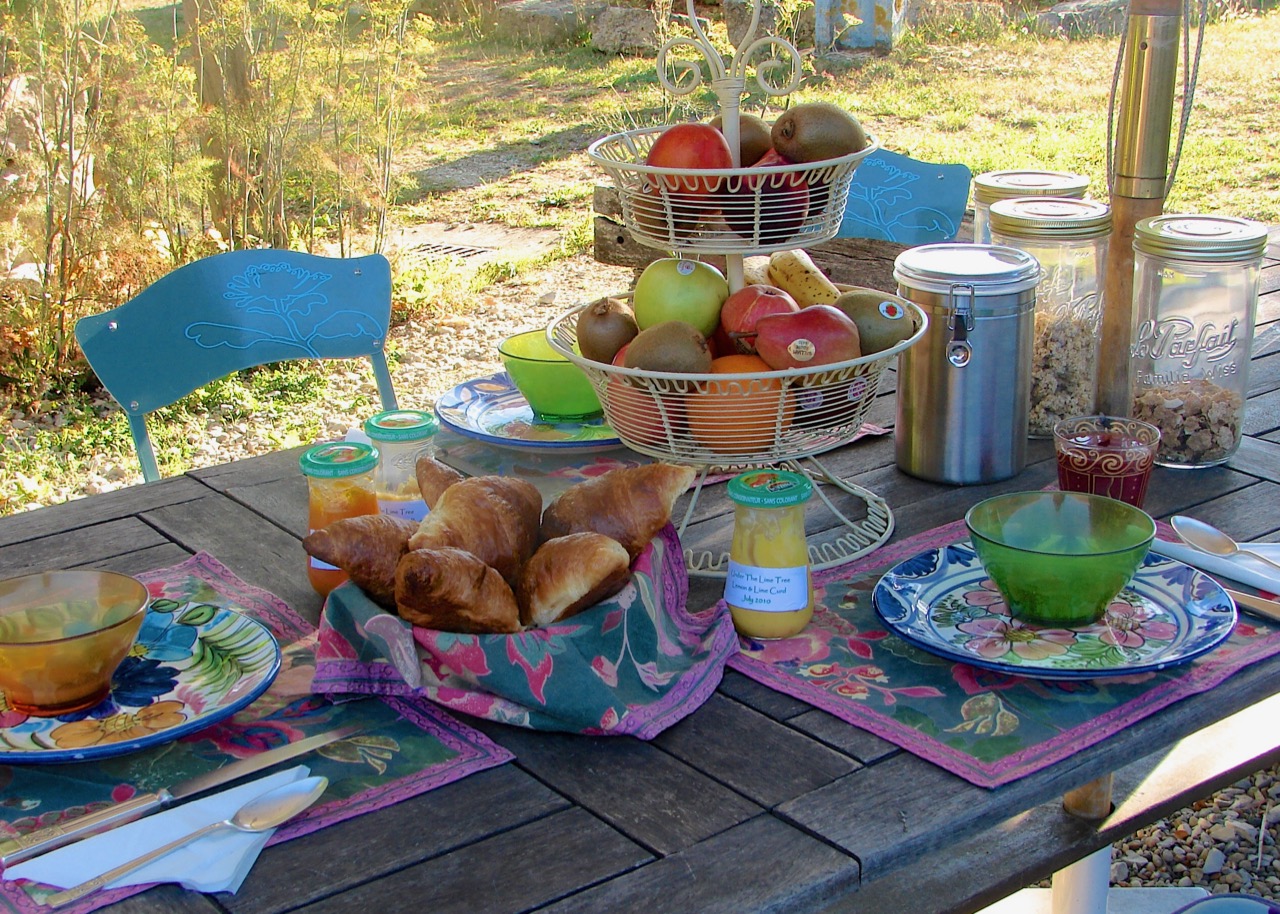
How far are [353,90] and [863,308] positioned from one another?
3.46m

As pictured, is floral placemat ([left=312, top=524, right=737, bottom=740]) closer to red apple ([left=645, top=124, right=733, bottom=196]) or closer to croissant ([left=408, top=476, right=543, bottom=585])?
croissant ([left=408, top=476, right=543, bottom=585])

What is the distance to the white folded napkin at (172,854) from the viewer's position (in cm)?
83

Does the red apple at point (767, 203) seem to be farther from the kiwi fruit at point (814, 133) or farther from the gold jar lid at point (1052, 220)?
the gold jar lid at point (1052, 220)

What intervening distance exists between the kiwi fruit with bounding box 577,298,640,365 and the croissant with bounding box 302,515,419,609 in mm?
348

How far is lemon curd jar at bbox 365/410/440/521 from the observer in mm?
1310

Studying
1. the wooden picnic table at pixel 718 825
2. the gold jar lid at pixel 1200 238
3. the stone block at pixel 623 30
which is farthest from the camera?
the stone block at pixel 623 30

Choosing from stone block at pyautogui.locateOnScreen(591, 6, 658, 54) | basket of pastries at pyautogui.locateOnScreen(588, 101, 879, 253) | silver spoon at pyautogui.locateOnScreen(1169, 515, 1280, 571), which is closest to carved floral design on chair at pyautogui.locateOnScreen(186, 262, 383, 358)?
basket of pastries at pyautogui.locateOnScreen(588, 101, 879, 253)

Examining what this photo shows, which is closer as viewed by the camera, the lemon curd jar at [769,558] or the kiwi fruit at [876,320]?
the lemon curd jar at [769,558]

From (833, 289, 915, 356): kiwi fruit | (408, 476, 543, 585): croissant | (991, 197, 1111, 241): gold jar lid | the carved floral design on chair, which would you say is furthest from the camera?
the carved floral design on chair

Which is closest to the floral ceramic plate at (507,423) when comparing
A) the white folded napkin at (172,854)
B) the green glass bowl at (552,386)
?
the green glass bowl at (552,386)

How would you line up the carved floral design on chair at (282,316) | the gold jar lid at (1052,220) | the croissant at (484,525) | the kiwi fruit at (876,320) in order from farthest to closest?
the carved floral design on chair at (282,316) → the gold jar lid at (1052,220) → the kiwi fruit at (876,320) → the croissant at (484,525)

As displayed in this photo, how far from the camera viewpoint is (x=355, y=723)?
3.34 ft

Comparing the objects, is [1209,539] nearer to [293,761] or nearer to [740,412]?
[740,412]

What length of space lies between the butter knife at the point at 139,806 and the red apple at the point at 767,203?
0.62 meters
